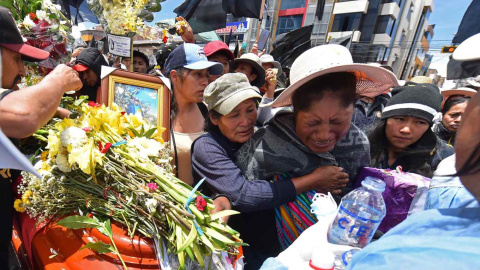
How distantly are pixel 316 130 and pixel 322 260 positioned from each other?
75cm

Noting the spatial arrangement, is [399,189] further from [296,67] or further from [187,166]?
[187,166]

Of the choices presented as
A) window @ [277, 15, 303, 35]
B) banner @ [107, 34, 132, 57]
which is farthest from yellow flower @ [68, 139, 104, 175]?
window @ [277, 15, 303, 35]

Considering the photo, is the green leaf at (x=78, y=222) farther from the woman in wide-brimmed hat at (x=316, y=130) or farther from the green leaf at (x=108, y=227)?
the woman in wide-brimmed hat at (x=316, y=130)

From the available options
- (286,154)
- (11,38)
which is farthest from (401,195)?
(11,38)

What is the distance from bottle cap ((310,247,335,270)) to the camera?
86 cm

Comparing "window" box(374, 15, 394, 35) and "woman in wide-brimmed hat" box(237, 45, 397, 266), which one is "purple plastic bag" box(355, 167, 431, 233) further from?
"window" box(374, 15, 394, 35)

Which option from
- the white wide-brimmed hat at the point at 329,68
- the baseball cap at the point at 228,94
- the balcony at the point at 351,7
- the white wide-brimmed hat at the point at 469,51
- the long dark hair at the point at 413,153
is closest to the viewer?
the white wide-brimmed hat at the point at 469,51

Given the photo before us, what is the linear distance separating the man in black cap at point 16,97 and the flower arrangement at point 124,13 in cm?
97

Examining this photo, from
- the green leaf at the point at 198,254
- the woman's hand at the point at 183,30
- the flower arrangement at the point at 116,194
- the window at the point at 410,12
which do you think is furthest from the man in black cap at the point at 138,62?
the window at the point at 410,12

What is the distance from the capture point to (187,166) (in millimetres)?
2045

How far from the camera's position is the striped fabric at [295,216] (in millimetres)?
1443

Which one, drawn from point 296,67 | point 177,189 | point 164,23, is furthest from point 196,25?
point 177,189

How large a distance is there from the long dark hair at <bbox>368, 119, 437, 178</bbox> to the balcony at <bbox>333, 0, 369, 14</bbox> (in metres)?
30.3

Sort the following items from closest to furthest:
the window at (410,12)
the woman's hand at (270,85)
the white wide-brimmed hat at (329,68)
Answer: the white wide-brimmed hat at (329,68)
the woman's hand at (270,85)
the window at (410,12)
